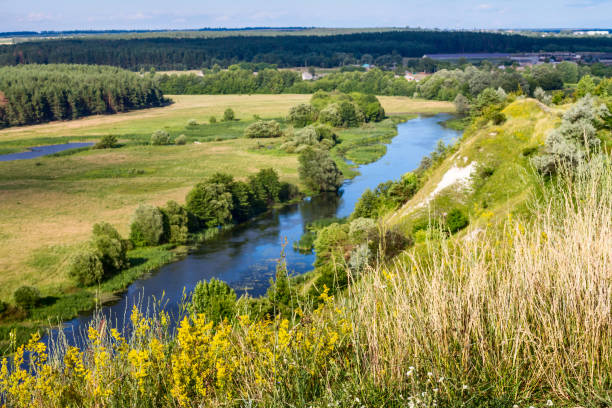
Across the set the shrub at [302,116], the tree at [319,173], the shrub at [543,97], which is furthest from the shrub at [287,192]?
the shrub at [302,116]

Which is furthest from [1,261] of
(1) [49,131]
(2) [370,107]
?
(2) [370,107]

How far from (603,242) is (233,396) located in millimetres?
3962

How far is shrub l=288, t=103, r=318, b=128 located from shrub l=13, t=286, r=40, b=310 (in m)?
68.2

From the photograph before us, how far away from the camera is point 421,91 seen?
13038 centimetres

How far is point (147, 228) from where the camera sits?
40.8 m

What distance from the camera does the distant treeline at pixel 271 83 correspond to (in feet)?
472

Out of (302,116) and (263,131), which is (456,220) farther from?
(302,116)

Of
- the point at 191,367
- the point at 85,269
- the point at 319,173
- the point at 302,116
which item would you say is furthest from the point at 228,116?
the point at 191,367

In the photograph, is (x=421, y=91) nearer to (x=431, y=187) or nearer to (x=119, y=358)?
(x=431, y=187)

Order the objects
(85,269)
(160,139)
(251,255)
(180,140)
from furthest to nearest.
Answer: (180,140) < (160,139) < (251,255) < (85,269)

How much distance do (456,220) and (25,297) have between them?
22.9 metres

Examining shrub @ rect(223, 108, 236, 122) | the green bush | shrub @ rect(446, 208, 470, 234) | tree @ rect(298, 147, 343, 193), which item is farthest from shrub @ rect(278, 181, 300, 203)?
shrub @ rect(223, 108, 236, 122)

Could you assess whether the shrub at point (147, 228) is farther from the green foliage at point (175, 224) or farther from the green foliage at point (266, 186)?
the green foliage at point (266, 186)

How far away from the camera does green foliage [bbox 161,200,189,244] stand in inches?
1630
